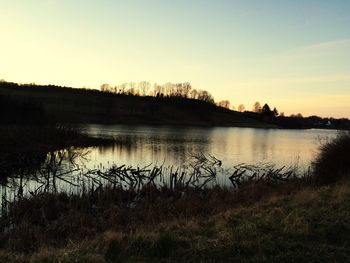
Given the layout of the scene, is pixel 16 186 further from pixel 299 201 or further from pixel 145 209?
pixel 299 201

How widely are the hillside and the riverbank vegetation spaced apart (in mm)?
99193

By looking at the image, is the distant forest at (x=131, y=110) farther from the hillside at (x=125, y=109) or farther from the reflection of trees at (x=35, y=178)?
the reflection of trees at (x=35, y=178)

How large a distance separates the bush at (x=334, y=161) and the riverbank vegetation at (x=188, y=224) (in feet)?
0.15

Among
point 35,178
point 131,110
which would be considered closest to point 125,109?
point 131,110

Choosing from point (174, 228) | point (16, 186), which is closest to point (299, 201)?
point (174, 228)

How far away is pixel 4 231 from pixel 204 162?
806 inches

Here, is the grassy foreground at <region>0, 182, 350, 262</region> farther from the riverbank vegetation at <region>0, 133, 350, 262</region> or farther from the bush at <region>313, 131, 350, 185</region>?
the bush at <region>313, 131, 350, 185</region>

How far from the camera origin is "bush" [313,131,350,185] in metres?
17.8

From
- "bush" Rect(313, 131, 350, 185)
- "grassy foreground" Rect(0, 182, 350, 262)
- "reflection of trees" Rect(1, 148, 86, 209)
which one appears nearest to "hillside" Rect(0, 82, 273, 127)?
"reflection of trees" Rect(1, 148, 86, 209)

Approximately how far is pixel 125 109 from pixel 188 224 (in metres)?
133

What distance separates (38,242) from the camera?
400 inches

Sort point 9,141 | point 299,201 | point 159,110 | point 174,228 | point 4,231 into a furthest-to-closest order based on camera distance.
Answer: point 159,110, point 9,141, point 299,201, point 4,231, point 174,228

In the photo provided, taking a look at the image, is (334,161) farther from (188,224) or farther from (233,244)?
(233,244)

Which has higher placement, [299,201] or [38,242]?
[299,201]
